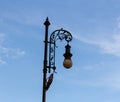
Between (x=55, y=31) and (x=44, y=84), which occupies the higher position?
(x=55, y=31)

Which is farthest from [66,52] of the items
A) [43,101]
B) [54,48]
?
[43,101]

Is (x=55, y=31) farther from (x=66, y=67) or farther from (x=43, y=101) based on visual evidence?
(x=43, y=101)

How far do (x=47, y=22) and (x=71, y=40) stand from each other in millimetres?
1204

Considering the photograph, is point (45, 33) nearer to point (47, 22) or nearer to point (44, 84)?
point (47, 22)

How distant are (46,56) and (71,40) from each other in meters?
1.55

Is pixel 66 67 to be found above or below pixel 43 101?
above

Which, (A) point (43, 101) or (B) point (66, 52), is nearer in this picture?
(A) point (43, 101)

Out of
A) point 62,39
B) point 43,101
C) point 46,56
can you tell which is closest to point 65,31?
point 62,39

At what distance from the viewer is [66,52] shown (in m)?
18.0

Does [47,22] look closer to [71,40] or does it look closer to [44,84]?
[71,40]

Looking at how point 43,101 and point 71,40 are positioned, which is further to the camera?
point 71,40

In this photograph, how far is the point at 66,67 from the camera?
17.7 metres

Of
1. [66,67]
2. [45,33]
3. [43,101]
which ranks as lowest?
[43,101]

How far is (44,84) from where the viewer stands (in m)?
17.1
